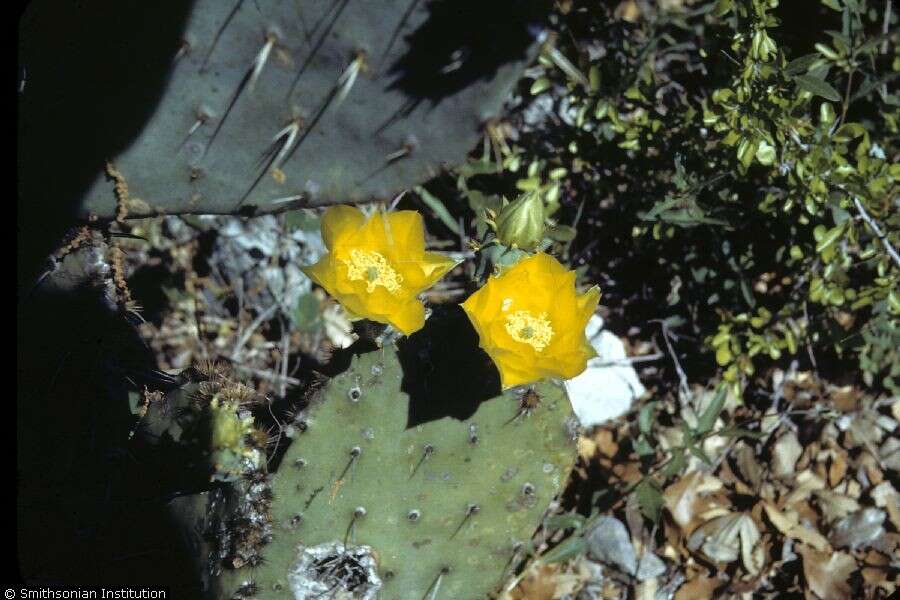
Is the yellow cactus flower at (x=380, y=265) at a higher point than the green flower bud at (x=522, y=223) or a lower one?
lower

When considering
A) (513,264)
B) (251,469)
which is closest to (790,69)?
(513,264)

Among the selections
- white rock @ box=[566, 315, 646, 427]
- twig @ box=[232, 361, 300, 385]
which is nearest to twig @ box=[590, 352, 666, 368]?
white rock @ box=[566, 315, 646, 427]

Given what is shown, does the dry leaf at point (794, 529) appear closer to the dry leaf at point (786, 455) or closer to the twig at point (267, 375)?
the dry leaf at point (786, 455)

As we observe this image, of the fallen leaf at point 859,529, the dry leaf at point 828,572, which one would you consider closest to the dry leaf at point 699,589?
the dry leaf at point 828,572

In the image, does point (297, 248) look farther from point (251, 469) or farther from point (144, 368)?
point (251, 469)

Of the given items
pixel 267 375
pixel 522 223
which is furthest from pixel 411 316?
pixel 267 375
